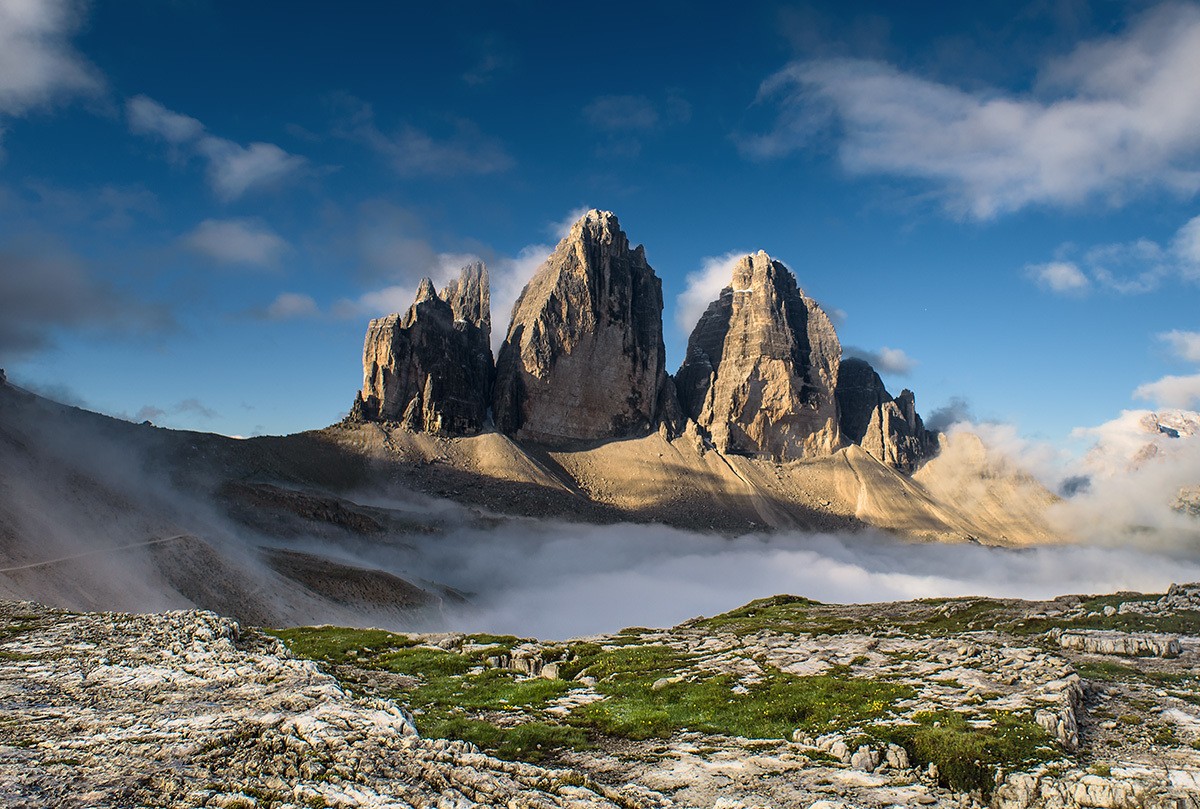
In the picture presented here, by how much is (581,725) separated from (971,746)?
9370 millimetres

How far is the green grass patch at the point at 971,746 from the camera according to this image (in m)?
14.1

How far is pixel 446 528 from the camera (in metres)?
172

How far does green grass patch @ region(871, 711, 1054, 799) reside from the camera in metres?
14.1

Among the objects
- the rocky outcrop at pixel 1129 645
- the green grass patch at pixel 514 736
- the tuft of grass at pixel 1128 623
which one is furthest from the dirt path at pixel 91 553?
the tuft of grass at pixel 1128 623

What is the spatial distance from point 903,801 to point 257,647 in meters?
21.1

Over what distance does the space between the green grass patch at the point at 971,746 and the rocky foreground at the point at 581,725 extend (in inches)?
2.4

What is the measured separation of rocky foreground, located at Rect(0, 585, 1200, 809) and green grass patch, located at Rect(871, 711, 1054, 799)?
0.20 ft

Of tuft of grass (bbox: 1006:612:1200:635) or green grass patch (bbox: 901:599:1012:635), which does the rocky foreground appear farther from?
green grass patch (bbox: 901:599:1012:635)

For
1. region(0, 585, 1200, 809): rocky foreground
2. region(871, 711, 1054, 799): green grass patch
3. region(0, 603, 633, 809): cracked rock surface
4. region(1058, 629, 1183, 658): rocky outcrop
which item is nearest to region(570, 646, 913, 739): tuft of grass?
region(0, 585, 1200, 809): rocky foreground

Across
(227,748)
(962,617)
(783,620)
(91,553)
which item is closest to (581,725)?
(227,748)

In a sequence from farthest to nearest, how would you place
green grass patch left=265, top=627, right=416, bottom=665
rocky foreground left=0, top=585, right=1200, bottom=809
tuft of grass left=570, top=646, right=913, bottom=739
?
green grass patch left=265, top=627, right=416, bottom=665
tuft of grass left=570, top=646, right=913, bottom=739
rocky foreground left=0, top=585, right=1200, bottom=809

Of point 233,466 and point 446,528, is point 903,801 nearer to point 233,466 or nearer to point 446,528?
point 446,528

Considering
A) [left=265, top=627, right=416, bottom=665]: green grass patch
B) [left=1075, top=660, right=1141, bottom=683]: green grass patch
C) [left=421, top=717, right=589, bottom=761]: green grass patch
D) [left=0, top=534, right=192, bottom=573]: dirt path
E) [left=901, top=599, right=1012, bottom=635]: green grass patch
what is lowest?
[left=0, top=534, right=192, bottom=573]: dirt path

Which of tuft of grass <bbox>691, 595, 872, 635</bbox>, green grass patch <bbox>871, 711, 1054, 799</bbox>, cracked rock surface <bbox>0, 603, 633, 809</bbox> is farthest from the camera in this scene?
tuft of grass <bbox>691, 595, 872, 635</bbox>
